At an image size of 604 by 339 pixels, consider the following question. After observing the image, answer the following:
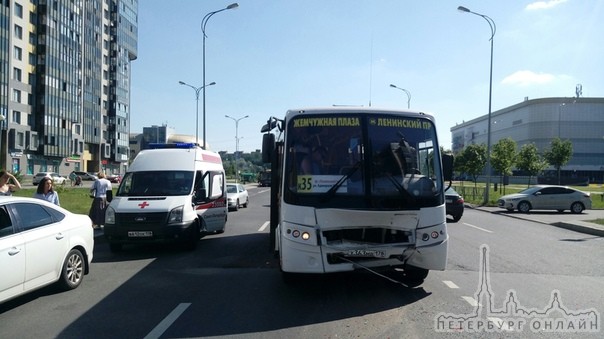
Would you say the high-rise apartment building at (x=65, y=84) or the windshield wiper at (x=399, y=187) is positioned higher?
the high-rise apartment building at (x=65, y=84)

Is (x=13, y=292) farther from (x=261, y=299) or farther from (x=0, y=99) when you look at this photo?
(x=0, y=99)

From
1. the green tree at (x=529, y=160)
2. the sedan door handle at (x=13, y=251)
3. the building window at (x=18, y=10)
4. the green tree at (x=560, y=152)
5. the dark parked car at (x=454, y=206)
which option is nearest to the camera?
the sedan door handle at (x=13, y=251)

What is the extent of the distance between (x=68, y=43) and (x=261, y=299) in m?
75.1

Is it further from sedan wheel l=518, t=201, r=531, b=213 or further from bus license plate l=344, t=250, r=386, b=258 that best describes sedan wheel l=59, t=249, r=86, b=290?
sedan wheel l=518, t=201, r=531, b=213

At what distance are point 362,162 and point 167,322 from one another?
331cm

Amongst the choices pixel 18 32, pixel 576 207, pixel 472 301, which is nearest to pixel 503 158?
pixel 576 207

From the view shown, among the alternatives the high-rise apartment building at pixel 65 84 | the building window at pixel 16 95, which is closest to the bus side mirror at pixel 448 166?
the high-rise apartment building at pixel 65 84

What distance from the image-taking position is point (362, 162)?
6.79m

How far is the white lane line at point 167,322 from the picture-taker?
527cm

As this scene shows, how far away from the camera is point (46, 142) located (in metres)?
65.4

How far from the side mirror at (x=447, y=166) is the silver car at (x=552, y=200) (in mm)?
21034

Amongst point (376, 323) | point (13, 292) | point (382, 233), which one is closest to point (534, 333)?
point (376, 323)

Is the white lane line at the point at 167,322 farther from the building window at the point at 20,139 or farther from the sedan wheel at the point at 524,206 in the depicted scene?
the building window at the point at 20,139

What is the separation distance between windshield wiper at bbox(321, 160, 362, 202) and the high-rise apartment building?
4753 centimetres
